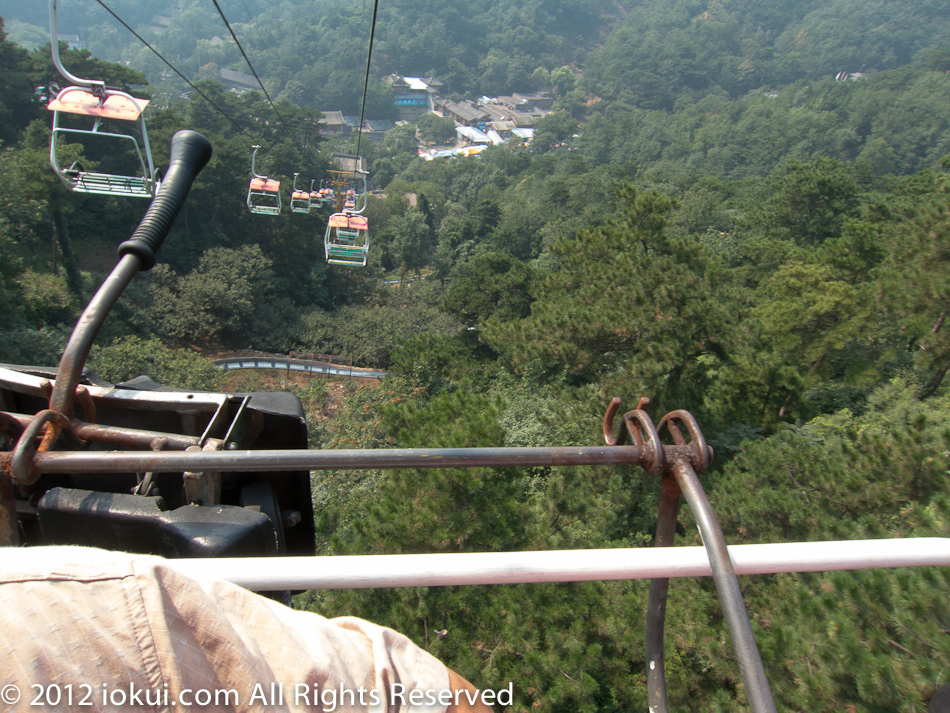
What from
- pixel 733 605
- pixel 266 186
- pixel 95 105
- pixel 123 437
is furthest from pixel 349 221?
pixel 733 605

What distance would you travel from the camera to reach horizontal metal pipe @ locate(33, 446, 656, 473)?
2.93ft

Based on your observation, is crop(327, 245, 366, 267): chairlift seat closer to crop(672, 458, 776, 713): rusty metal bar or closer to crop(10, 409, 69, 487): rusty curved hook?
crop(10, 409, 69, 487): rusty curved hook

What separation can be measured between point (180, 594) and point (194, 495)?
1.63ft

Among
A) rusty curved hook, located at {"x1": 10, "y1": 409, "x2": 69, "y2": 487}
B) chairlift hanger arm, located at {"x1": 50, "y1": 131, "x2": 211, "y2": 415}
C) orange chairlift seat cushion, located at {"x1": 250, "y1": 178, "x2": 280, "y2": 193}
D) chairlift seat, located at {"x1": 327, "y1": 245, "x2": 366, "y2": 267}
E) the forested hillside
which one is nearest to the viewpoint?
rusty curved hook, located at {"x1": 10, "y1": 409, "x2": 69, "y2": 487}

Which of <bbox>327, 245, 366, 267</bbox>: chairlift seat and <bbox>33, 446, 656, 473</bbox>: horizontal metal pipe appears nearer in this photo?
<bbox>33, 446, 656, 473</bbox>: horizontal metal pipe

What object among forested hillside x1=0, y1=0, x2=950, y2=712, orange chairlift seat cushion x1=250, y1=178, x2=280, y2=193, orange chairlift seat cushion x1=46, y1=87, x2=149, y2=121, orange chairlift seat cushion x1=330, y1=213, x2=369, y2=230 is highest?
orange chairlift seat cushion x1=250, y1=178, x2=280, y2=193

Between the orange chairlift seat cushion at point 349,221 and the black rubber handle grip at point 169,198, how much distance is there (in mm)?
12296

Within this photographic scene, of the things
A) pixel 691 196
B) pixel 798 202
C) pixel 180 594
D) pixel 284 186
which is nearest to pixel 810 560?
pixel 180 594

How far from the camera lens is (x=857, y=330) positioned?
38.7 ft

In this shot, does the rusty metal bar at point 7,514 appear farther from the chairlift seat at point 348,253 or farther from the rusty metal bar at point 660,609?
the chairlift seat at point 348,253

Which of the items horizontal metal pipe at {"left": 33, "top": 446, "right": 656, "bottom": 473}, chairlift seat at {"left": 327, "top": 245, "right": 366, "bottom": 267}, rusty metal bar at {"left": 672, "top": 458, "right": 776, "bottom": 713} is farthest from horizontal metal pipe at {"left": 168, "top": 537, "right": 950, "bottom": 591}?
chairlift seat at {"left": 327, "top": 245, "right": 366, "bottom": 267}

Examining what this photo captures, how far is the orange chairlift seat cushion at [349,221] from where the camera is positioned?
13453mm

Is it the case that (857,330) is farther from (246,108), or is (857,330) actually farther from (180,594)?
(246,108)

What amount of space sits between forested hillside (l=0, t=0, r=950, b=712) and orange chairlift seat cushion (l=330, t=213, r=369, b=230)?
3.09m
